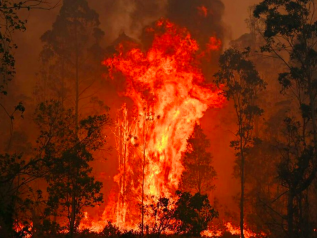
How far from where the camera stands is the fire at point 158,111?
1148 inches

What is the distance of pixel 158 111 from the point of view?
1178 inches

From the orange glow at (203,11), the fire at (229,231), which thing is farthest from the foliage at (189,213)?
the orange glow at (203,11)

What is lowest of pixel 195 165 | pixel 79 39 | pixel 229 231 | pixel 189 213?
pixel 229 231

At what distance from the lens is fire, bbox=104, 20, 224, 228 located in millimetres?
29172

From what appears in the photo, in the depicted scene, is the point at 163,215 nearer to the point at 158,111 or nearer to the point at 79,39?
the point at 158,111

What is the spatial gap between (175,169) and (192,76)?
8109 millimetres

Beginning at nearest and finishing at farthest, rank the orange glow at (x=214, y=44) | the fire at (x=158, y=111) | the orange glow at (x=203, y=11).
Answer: the fire at (x=158, y=111)
the orange glow at (x=214, y=44)
the orange glow at (x=203, y=11)

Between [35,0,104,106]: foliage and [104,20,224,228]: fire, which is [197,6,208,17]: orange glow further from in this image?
[35,0,104,106]: foliage

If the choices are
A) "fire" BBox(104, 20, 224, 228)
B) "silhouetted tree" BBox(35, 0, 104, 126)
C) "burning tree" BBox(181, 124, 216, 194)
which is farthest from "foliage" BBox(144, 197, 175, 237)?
"silhouetted tree" BBox(35, 0, 104, 126)

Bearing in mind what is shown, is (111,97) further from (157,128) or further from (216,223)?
(216,223)

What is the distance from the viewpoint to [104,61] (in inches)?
1256

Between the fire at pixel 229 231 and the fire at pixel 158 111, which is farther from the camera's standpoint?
the fire at pixel 158 111

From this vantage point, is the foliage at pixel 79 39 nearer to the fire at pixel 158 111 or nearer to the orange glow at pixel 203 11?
the fire at pixel 158 111

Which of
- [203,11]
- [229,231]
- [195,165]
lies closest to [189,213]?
[195,165]
